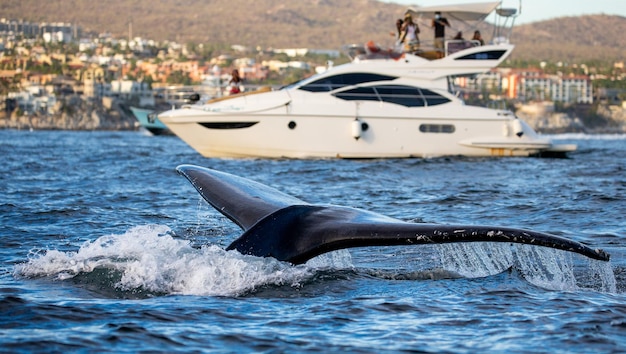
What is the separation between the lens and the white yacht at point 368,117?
89.4 feet

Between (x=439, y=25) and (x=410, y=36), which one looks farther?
(x=439, y=25)

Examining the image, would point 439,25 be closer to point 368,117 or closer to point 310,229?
point 368,117

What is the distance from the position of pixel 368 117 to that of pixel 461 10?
5101 mm

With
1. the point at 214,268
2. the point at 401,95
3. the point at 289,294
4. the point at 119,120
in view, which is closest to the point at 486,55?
the point at 401,95

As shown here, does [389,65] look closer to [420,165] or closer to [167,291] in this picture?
[420,165]

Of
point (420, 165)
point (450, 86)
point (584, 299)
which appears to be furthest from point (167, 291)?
point (450, 86)

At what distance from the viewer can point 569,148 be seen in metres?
29.7

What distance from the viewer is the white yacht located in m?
27.2

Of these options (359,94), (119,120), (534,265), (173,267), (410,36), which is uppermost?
Result: (410,36)

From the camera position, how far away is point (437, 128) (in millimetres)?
28359

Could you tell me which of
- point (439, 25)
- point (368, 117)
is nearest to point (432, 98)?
point (368, 117)

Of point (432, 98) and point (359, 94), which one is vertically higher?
point (359, 94)

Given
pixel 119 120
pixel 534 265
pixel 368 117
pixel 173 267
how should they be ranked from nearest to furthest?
pixel 173 267
pixel 534 265
pixel 368 117
pixel 119 120

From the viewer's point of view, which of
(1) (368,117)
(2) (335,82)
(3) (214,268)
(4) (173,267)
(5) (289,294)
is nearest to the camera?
(5) (289,294)
